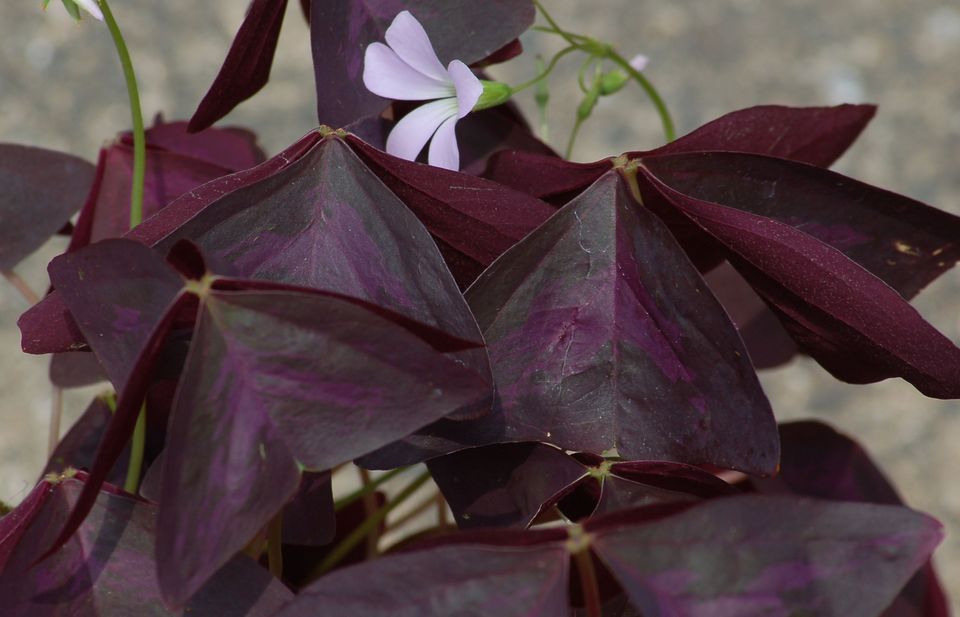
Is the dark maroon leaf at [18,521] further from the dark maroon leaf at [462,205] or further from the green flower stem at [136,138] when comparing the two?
the dark maroon leaf at [462,205]

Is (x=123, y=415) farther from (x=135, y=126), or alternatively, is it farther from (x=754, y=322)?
(x=754, y=322)

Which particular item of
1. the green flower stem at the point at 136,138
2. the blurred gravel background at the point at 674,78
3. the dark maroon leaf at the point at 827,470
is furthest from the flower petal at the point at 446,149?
the blurred gravel background at the point at 674,78

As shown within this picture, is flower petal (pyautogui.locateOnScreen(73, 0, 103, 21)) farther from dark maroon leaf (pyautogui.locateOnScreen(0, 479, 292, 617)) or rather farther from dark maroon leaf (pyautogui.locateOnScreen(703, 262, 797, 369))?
dark maroon leaf (pyautogui.locateOnScreen(703, 262, 797, 369))

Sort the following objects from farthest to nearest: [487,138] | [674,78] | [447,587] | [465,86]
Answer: [674,78], [487,138], [465,86], [447,587]

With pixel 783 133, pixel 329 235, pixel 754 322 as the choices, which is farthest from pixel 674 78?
pixel 329 235

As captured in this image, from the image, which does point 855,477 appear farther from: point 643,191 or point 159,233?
point 159,233

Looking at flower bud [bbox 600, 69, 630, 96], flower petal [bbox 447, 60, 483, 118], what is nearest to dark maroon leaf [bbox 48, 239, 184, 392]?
flower petal [bbox 447, 60, 483, 118]
